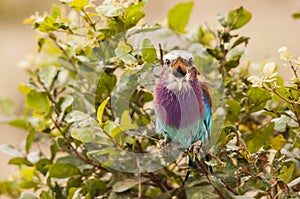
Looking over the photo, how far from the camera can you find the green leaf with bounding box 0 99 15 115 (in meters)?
0.73

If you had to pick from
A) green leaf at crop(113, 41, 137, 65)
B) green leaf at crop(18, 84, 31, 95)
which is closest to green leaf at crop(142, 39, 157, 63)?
green leaf at crop(113, 41, 137, 65)

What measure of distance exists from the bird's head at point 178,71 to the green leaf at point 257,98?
0.49ft

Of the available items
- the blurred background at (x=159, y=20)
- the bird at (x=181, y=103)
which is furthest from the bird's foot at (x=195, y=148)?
the blurred background at (x=159, y=20)

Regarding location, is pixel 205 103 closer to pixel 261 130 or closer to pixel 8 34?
pixel 261 130

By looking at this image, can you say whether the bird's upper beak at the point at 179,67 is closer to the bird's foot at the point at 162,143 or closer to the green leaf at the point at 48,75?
the bird's foot at the point at 162,143

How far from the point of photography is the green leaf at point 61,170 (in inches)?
22.8

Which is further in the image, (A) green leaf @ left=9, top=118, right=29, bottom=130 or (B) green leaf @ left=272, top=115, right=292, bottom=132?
(A) green leaf @ left=9, top=118, right=29, bottom=130

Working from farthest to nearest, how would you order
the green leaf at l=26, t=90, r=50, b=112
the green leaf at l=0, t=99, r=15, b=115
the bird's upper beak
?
the green leaf at l=0, t=99, r=15, b=115 → the green leaf at l=26, t=90, r=50, b=112 → the bird's upper beak

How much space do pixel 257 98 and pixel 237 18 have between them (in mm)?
93

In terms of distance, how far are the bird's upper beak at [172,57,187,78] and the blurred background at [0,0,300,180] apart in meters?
1.14

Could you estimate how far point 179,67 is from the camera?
0.40m

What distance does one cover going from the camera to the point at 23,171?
69cm

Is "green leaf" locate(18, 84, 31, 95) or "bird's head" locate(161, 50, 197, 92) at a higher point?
"bird's head" locate(161, 50, 197, 92)

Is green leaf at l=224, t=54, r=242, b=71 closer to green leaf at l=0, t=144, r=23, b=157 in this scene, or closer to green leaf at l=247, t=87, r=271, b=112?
green leaf at l=247, t=87, r=271, b=112
